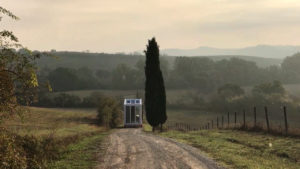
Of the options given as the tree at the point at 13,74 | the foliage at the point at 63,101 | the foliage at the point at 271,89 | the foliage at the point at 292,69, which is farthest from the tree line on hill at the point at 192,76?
the tree at the point at 13,74

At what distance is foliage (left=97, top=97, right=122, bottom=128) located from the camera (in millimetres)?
47531

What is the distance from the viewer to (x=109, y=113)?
1889 inches

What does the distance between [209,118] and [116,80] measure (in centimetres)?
6391

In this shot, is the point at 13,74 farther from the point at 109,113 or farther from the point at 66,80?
the point at 66,80

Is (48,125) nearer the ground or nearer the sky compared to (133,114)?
nearer the ground

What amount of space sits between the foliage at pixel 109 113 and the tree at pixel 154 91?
11594mm

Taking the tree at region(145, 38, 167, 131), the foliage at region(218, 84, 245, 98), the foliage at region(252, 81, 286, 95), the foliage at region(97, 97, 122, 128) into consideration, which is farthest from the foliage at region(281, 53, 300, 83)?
the tree at region(145, 38, 167, 131)

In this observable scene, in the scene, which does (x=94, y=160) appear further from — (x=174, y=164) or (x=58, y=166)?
(x=174, y=164)

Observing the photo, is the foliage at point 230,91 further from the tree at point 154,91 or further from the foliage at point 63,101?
the tree at point 154,91

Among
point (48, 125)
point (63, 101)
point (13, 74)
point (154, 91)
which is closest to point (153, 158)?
point (13, 74)

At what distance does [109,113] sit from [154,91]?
1315 cm

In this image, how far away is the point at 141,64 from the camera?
147000mm

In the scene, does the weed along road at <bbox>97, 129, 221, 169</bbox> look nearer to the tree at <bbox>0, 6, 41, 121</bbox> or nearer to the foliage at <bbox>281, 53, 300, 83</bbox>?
the tree at <bbox>0, 6, 41, 121</bbox>

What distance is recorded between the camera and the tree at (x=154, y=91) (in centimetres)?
3700
